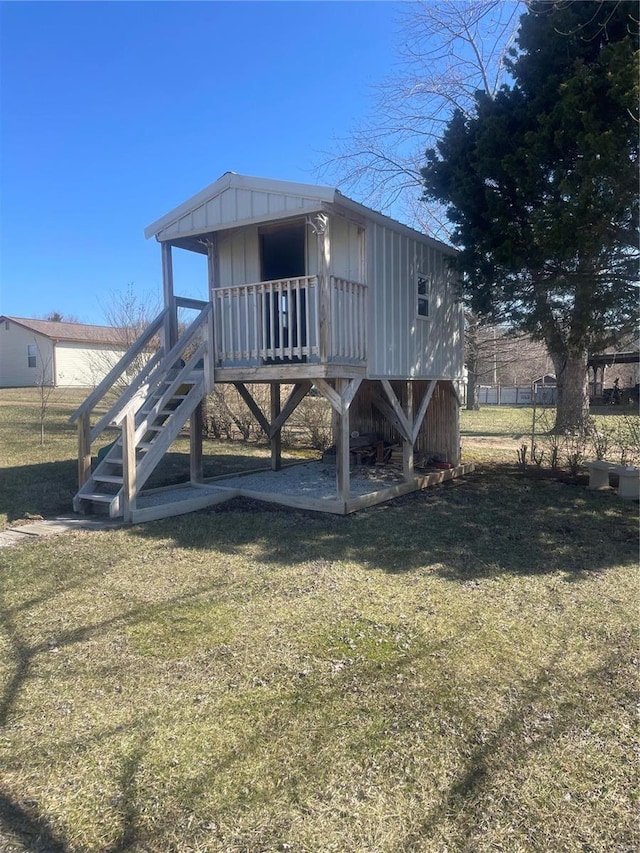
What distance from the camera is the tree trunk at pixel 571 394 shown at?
963 cm

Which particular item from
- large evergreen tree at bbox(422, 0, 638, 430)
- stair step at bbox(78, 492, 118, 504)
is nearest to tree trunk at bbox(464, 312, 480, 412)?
large evergreen tree at bbox(422, 0, 638, 430)

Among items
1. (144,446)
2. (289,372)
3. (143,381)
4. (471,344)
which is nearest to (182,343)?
(143,381)

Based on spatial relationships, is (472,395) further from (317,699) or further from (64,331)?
(317,699)

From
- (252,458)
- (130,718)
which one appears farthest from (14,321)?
(130,718)

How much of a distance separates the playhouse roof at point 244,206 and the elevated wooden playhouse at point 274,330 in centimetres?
2

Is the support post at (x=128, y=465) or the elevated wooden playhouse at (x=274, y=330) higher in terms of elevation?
the elevated wooden playhouse at (x=274, y=330)

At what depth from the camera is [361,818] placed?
2.04 meters

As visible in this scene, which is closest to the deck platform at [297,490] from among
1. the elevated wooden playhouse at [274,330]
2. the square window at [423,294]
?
the elevated wooden playhouse at [274,330]

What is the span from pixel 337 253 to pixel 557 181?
9.14 ft

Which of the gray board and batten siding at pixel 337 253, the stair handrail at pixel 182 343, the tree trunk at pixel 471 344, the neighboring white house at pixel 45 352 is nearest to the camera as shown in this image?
the gray board and batten siding at pixel 337 253

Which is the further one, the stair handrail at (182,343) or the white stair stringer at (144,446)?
the stair handrail at (182,343)

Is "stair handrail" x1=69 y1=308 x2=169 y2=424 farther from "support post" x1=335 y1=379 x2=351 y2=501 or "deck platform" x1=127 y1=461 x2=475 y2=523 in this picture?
"support post" x1=335 y1=379 x2=351 y2=501

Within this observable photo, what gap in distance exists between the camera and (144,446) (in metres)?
6.77

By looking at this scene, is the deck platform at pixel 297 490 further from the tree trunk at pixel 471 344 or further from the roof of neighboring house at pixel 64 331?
the roof of neighboring house at pixel 64 331
